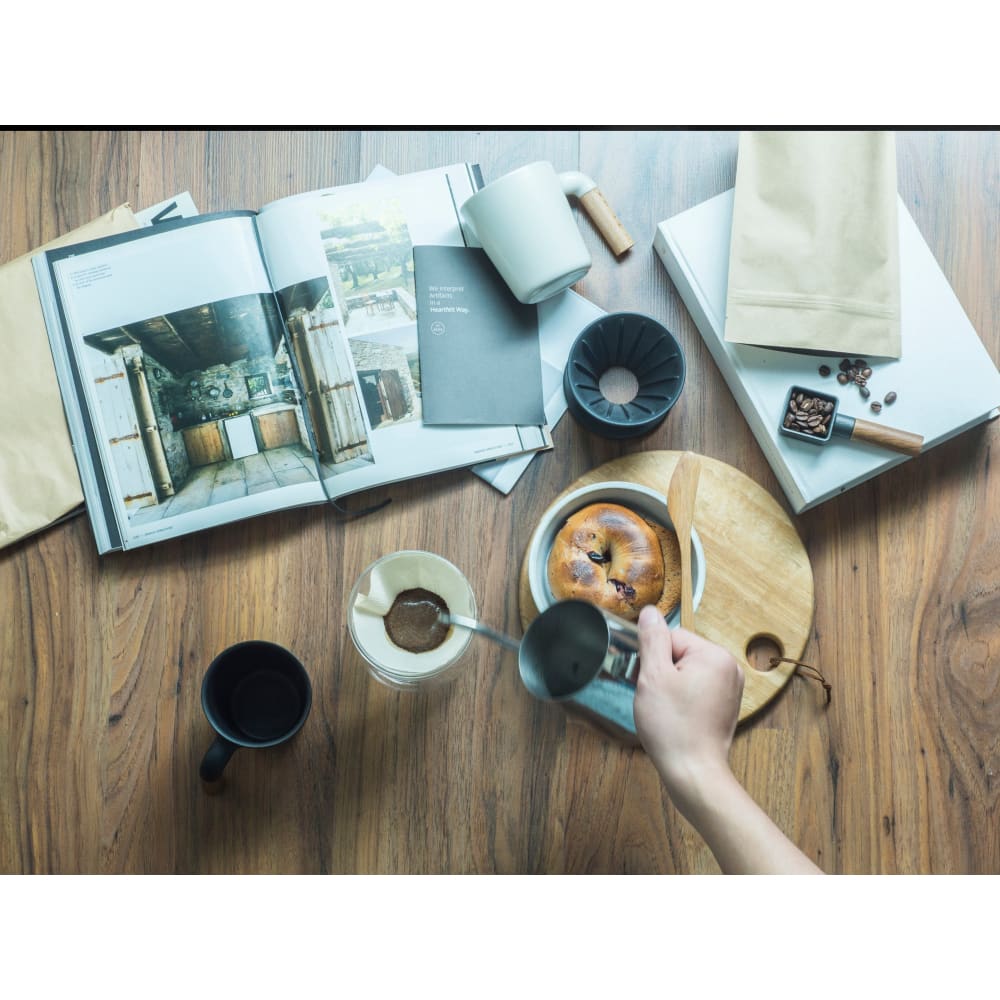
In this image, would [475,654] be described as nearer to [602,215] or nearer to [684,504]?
[684,504]

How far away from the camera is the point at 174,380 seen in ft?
2.78

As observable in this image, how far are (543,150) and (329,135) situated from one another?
0.24m

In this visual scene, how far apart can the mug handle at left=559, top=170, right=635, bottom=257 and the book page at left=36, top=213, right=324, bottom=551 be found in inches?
13.9

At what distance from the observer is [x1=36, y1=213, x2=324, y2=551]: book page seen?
2.77 ft

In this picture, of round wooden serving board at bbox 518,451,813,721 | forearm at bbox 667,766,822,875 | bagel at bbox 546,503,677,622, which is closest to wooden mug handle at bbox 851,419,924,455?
round wooden serving board at bbox 518,451,813,721

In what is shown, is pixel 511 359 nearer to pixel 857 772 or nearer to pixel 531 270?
pixel 531 270

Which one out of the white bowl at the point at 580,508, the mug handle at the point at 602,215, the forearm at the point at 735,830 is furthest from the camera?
the mug handle at the point at 602,215

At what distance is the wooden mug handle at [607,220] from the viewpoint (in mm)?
866

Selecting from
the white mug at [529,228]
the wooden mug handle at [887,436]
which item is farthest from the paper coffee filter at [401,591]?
the wooden mug handle at [887,436]

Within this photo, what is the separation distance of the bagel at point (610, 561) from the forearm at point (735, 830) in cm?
16

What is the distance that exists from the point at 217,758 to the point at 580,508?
413 millimetres

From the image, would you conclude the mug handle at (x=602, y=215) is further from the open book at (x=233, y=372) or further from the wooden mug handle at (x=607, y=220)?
the open book at (x=233, y=372)

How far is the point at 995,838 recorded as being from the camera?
2.65ft
